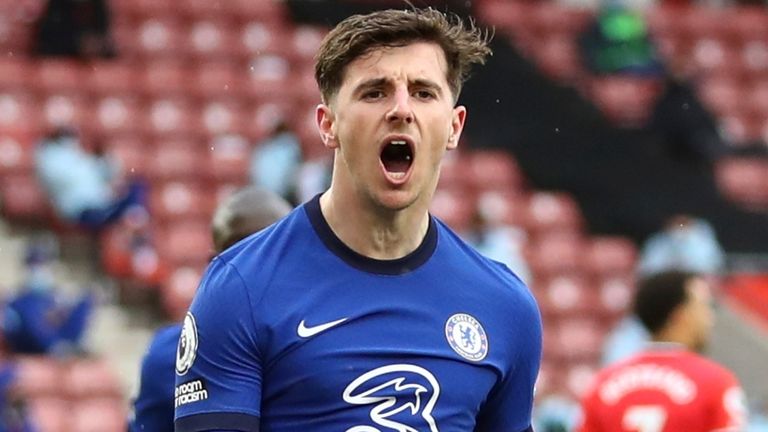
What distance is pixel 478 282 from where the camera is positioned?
3.56m

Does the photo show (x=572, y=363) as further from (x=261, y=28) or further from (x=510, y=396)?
(x=510, y=396)

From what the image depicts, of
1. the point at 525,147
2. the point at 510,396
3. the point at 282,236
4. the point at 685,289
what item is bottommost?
the point at 510,396

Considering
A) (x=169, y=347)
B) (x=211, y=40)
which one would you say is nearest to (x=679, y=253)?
(x=211, y=40)

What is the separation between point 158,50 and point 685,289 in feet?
31.5

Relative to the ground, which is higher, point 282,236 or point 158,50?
point 158,50

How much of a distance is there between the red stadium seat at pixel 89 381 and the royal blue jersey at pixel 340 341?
811 centimetres

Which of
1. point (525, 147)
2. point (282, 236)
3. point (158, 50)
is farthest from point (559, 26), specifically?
point (282, 236)

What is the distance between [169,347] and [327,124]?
1228 mm

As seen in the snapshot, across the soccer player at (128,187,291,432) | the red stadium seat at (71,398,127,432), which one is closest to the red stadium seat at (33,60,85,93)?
the red stadium seat at (71,398,127,432)

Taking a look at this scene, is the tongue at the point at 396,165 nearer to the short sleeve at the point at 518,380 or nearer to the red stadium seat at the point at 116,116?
the short sleeve at the point at 518,380

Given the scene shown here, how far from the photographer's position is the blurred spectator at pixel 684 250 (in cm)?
1309

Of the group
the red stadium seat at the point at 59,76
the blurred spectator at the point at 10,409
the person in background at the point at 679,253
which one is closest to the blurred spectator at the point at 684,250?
the person in background at the point at 679,253

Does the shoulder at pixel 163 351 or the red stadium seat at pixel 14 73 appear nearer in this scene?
the shoulder at pixel 163 351

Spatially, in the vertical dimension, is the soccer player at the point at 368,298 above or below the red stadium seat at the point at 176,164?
below
